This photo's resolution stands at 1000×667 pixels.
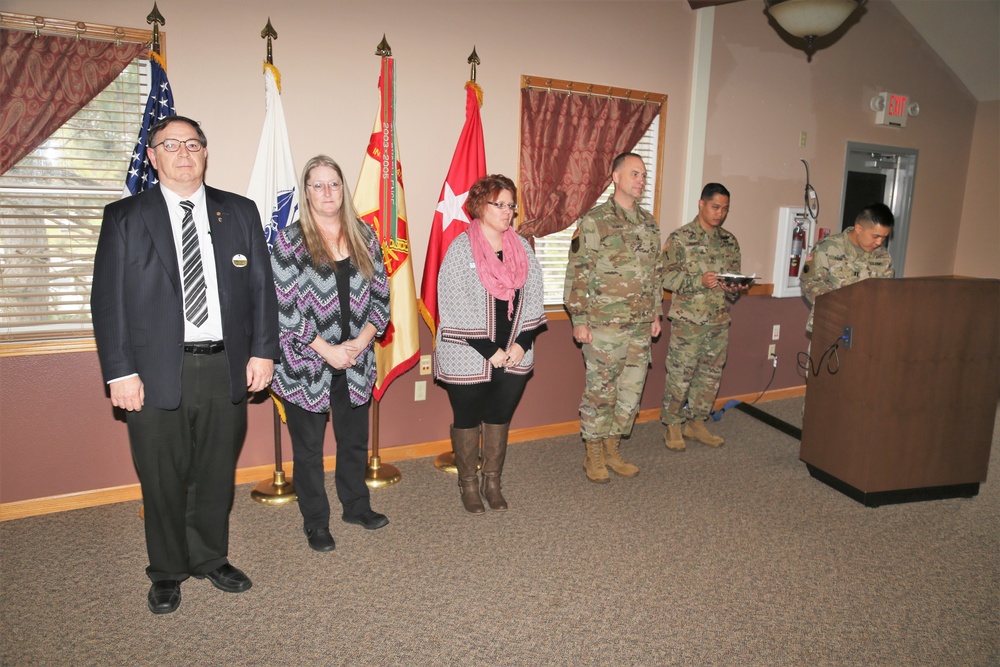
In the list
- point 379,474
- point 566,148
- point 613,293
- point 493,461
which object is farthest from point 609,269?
point 379,474

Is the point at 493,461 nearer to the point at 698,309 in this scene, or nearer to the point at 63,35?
the point at 698,309

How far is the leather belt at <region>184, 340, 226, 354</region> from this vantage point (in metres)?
2.15

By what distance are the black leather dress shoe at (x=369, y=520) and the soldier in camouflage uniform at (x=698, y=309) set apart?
6.09 feet

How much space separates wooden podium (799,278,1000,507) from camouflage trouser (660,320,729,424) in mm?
733

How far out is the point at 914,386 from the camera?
3.06 meters

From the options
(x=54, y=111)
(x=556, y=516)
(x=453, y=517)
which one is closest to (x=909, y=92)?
(x=556, y=516)

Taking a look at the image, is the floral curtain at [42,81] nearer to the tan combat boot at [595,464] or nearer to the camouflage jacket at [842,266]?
the tan combat boot at [595,464]

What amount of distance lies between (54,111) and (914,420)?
13.2 ft

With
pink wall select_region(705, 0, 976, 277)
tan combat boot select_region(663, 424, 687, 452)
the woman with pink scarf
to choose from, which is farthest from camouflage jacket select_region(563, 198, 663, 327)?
pink wall select_region(705, 0, 976, 277)

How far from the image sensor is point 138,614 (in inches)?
87.4

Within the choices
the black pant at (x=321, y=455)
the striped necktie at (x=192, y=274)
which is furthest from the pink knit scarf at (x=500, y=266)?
the striped necktie at (x=192, y=274)

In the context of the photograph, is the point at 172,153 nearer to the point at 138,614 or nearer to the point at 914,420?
the point at 138,614

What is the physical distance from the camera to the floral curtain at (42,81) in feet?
8.62

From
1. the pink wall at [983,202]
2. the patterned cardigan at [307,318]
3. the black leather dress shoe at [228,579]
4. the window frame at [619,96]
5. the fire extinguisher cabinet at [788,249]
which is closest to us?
the black leather dress shoe at [228,579]
